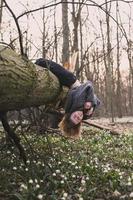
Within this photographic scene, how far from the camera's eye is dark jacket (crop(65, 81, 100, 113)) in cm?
649

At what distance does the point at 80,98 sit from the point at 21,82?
105 cm

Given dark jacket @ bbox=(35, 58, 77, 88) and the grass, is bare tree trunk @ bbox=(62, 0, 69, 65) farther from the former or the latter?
dark jacket @ bbox=(35, 58, 77, 88)

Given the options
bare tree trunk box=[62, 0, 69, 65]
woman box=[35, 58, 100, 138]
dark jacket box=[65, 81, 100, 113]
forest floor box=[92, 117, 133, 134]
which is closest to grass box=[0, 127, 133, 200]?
woman box=[35, 58, 100, 138]

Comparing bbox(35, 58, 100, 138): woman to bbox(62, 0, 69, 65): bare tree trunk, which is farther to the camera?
bbox(62, 0, 69, 65): bare tree trunk

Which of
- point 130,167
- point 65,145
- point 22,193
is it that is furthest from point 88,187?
point 65,145

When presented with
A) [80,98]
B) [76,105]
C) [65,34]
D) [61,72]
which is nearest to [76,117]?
[76,105]

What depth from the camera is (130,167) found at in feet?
26.1

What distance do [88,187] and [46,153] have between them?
221 centimetres

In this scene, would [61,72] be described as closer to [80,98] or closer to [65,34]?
[80,98]

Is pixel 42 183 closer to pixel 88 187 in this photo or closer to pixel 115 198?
pixel 88 187

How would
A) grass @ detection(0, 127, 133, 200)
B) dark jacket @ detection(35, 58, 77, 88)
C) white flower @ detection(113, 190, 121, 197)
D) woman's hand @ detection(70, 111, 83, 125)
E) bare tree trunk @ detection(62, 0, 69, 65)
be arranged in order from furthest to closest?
1. bare tree trunk @ detection(62, 0, 69, 65)
2. dark jacket @ detection(35, 58, 77, 88)
3. woman's hand @ detection(70, 111, 83, 125)
4. white flower @ detection(113, 190, 121, 197)
5. grass @ detection(0, 127, 133, 200)

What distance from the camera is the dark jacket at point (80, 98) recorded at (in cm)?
649

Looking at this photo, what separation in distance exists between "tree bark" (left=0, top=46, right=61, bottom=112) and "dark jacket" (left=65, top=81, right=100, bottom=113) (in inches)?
15.5

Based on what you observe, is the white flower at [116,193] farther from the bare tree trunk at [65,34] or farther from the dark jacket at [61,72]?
the bare tree trunk at [65,34]
